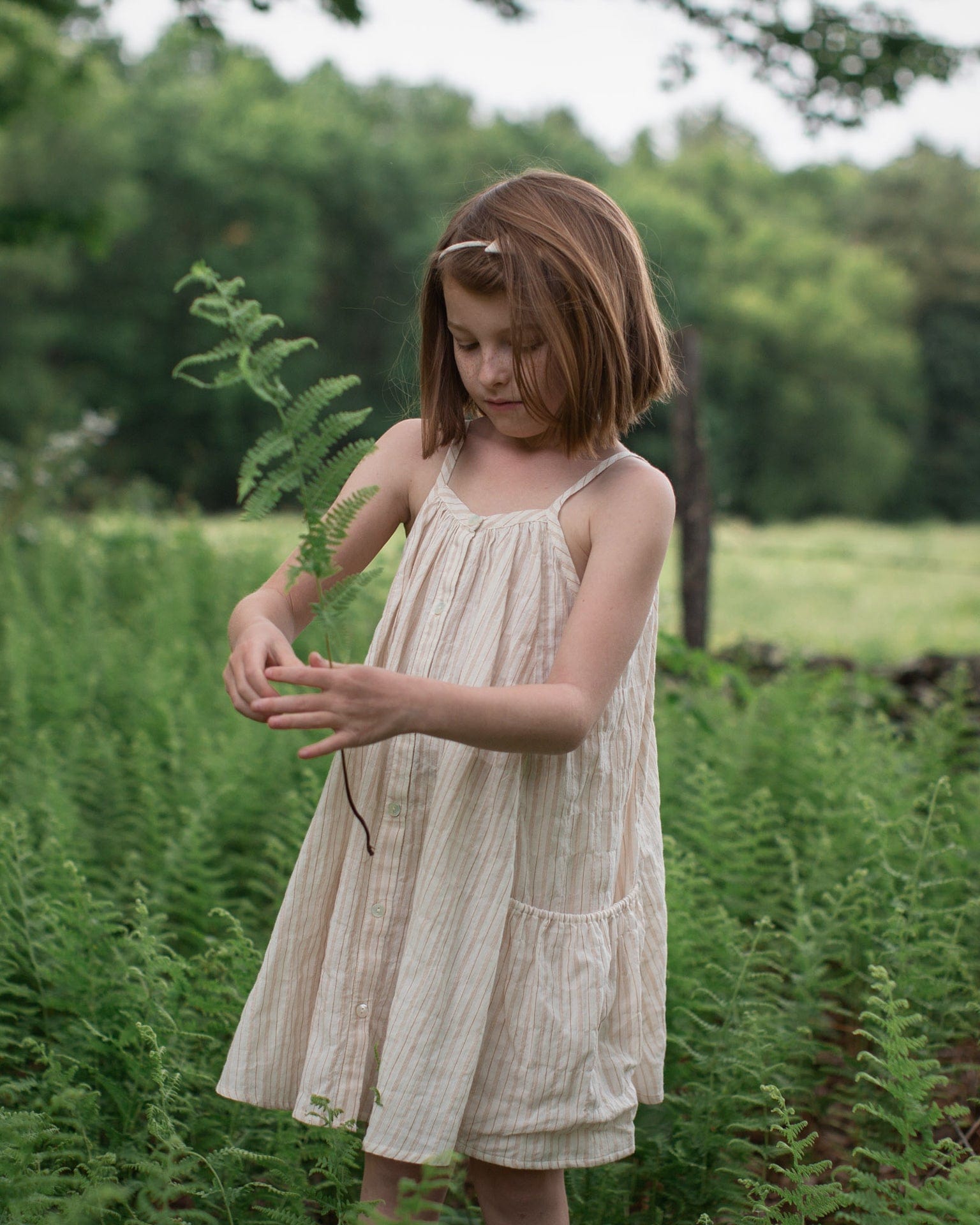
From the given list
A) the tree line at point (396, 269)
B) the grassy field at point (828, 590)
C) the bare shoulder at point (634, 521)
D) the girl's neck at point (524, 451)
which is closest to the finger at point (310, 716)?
the bare shoulder at point (634, 521)

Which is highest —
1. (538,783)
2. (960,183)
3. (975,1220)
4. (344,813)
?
(960,183)

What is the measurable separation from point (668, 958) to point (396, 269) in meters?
25.0

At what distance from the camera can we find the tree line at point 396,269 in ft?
113

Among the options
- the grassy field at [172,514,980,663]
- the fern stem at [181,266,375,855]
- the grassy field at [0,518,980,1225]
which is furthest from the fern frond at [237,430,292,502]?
the grassy field at [172,514,980,663]

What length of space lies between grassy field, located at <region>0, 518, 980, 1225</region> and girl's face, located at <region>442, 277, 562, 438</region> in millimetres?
1137

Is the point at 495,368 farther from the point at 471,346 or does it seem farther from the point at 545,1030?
the point at 545,1030

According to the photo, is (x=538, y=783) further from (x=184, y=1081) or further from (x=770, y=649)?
(x=770, y=649)

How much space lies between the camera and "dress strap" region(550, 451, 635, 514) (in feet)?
5.87

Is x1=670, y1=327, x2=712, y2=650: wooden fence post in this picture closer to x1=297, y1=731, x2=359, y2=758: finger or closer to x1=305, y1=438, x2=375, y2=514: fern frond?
x1=305, y1=438, x2=375, y2=514: fern frond

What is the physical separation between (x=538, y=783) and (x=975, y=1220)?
0.83 m

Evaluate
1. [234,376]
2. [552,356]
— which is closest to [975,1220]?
[552,356]

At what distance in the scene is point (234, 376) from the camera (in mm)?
1428

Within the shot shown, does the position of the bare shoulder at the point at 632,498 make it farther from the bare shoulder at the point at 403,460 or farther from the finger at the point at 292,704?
the finger at the point at 292,704

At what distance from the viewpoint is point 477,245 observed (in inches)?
68.4
